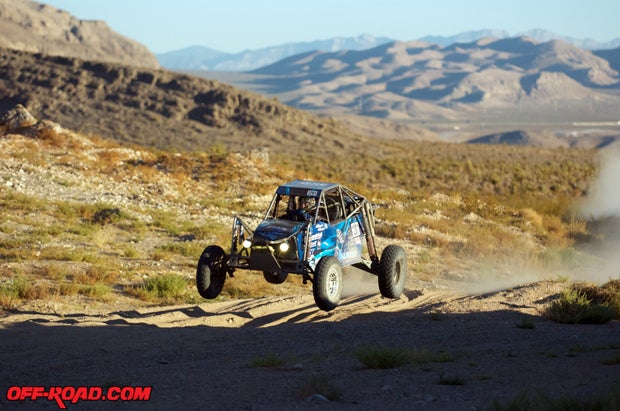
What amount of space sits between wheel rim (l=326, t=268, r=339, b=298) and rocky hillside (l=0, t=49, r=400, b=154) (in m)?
43.1

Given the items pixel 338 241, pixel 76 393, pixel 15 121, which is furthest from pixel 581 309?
pixel 15 121

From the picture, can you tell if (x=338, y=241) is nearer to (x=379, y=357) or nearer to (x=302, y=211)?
(x=302, y=211)

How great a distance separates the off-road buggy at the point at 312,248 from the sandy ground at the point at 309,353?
0.55 m

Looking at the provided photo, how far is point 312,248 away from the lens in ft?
43.5

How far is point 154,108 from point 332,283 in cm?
5439

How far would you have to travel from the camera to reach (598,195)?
38.1 metres

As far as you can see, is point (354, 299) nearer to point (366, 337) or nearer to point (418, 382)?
point (366, 337)

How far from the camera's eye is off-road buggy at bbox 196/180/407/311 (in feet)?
42.9

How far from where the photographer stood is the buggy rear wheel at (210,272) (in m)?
13.8

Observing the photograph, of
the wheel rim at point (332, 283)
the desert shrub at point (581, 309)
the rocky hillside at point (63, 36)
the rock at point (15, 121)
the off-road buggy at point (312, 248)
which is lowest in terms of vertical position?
the desert shrub at point (581, 309)

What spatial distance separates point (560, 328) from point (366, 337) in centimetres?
304

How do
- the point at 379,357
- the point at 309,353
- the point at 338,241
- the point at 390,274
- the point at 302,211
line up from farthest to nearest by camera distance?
the point at 390,274
the point at 302,211
the point at 338,241
the point at 309,353
the point at 379,357

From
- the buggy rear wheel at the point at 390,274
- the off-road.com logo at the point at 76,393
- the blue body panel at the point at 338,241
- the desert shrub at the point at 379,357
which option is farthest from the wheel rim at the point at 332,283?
the off-road.com logo at the point at 76,393

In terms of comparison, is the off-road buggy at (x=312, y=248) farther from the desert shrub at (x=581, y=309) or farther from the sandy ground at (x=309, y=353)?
the desert shrub at (x=581, y=309)
